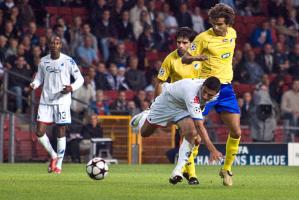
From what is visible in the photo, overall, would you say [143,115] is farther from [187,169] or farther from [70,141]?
[70,141]

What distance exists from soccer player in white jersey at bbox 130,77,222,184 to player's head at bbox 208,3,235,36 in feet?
3.45

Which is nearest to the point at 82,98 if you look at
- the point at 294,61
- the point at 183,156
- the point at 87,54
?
the point at 87,54

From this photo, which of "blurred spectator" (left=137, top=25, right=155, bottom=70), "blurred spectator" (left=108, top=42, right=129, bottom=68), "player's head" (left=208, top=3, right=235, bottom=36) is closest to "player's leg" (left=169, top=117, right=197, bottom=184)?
"player's head" (left=208, top=3, right=235, bottom=36)

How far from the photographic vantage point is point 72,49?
1043 inches

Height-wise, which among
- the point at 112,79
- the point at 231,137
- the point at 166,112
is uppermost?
the point at 112,79

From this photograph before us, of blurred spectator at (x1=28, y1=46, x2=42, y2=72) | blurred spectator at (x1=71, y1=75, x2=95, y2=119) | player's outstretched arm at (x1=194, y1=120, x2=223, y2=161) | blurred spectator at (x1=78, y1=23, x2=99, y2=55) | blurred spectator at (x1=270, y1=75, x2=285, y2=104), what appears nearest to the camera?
player's outstretched arm at (x1=194, y1=120, x2=223, y2=161)

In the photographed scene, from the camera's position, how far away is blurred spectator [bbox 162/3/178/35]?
29344 millimetres

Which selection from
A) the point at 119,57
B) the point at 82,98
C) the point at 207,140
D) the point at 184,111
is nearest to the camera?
the point at 207,140

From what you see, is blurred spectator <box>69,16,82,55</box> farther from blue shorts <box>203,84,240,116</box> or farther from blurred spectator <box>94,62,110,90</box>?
blue shorts <box>203,84,240,116</box>

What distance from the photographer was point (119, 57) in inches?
1069

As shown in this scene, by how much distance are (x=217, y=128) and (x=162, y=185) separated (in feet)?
41.2

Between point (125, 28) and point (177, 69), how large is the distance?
43.3ft

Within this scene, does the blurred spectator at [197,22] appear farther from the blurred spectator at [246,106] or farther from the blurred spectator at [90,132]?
the blurred spectator at [90,132]

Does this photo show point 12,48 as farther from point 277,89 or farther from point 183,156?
point 183,156
